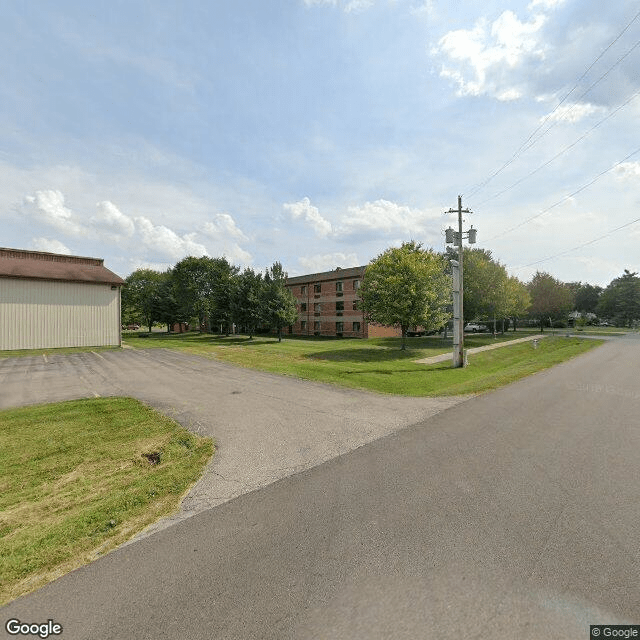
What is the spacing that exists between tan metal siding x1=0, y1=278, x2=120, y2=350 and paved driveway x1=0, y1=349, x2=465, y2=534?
12.9 m

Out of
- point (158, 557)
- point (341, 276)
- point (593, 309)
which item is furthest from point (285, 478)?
point (593, 309)

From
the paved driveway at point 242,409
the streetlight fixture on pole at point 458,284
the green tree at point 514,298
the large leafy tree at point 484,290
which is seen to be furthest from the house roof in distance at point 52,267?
the green tree at point 514,298

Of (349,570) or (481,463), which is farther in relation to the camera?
(481,463)

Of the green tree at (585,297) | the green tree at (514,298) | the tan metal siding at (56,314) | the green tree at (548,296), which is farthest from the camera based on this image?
the green tree at (585,297)

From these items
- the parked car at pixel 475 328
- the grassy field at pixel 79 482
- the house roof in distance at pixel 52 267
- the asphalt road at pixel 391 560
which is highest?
the house roof in distance at pixel 52 267

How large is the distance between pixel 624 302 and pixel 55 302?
105731 mm

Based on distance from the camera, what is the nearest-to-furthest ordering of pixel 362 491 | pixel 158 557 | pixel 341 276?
1. pixel 158 557
2. pixel 362 491
3. pixel 341 276

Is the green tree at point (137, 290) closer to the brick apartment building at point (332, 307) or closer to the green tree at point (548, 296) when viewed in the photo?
the brick apartment building at point (332, 307)

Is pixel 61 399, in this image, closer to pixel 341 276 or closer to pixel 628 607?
pixel 628 607

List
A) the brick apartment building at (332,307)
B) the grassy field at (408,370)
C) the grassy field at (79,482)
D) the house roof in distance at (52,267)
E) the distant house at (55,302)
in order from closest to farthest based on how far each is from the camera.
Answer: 1. the grassy field at (79,482)
2. the grassy field at (408,370)
3. the distant house at (55,302)
4. the house roof in distance at (52,267)
5. the brick apartment building at (332,307)

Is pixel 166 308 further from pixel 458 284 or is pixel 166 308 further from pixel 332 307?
pixel 458 284

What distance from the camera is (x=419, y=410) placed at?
415 inches

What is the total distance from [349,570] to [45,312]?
39.4m

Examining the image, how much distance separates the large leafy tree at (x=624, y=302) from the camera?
7395cm
